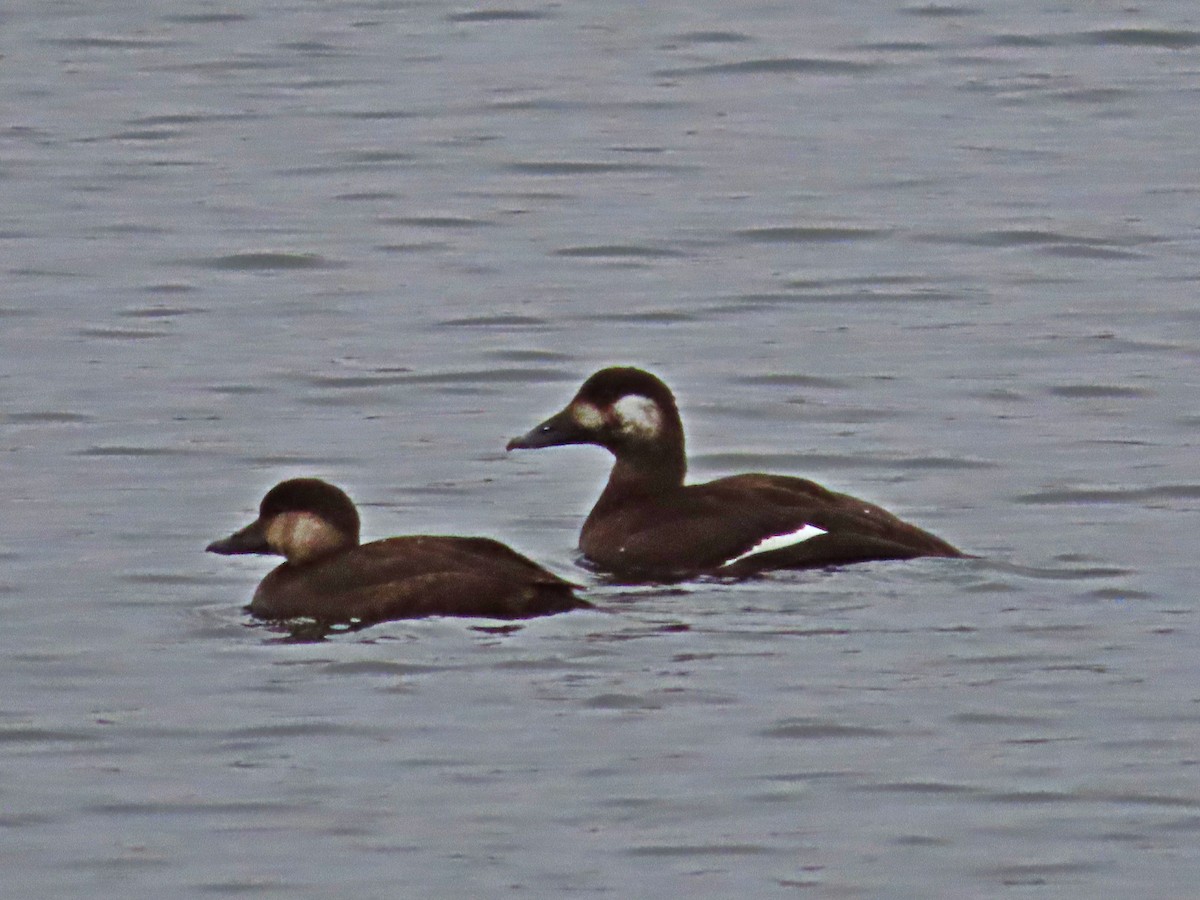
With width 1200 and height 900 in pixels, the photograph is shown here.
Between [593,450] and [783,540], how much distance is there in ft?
10.0

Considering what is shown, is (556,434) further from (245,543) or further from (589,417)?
(245,543)

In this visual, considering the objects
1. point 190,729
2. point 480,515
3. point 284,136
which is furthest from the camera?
point 284,136

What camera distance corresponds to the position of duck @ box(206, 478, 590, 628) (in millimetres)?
9492

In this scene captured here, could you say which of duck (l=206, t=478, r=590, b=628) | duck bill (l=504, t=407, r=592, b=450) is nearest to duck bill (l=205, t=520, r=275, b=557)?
duck (l=206, t=478, r=590, b=628)

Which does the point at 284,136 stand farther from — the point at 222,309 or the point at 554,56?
the point at 222,309


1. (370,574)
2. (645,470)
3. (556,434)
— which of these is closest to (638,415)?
(645,470)

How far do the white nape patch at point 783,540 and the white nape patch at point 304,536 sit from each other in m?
1.35

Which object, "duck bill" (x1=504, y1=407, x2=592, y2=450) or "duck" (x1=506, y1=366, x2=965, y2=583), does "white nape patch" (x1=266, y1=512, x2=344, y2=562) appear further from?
"duck bill" (x1=504, y1=407, x2=592, y2=450)

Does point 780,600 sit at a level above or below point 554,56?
below

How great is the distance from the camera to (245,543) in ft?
33.2

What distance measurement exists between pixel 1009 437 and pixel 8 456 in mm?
4029

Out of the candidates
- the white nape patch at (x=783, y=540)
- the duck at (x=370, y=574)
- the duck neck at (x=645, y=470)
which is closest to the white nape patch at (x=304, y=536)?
the duck at (x=370, y=574)

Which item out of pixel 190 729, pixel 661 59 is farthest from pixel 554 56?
pixel 190 729

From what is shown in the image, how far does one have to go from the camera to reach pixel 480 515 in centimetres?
1159
